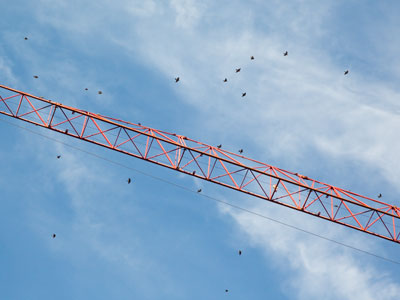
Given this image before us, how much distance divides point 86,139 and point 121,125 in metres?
2.60

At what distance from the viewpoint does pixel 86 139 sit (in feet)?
124

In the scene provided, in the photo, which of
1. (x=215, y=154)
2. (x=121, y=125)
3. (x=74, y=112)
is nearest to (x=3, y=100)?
(x=74, y=112)

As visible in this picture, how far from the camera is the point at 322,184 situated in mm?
39062

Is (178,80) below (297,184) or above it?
above

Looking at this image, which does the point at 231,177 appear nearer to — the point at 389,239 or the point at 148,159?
the point at 148,159

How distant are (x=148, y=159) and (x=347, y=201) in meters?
13.8

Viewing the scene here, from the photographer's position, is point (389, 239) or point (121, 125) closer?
point (121, 125)

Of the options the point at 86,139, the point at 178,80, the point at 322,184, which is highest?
the point at 178,80

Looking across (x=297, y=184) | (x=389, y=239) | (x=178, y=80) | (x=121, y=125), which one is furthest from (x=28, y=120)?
(x=389, y=239)

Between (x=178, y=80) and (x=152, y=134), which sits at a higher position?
(x=178, y=80)

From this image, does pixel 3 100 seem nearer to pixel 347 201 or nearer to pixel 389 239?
pixel 347 201

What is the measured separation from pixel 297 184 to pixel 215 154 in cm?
590

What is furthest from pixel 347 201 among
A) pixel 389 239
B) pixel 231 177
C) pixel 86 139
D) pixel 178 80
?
pixel 86 139

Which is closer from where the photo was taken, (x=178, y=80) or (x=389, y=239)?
(x=178, y=80)
